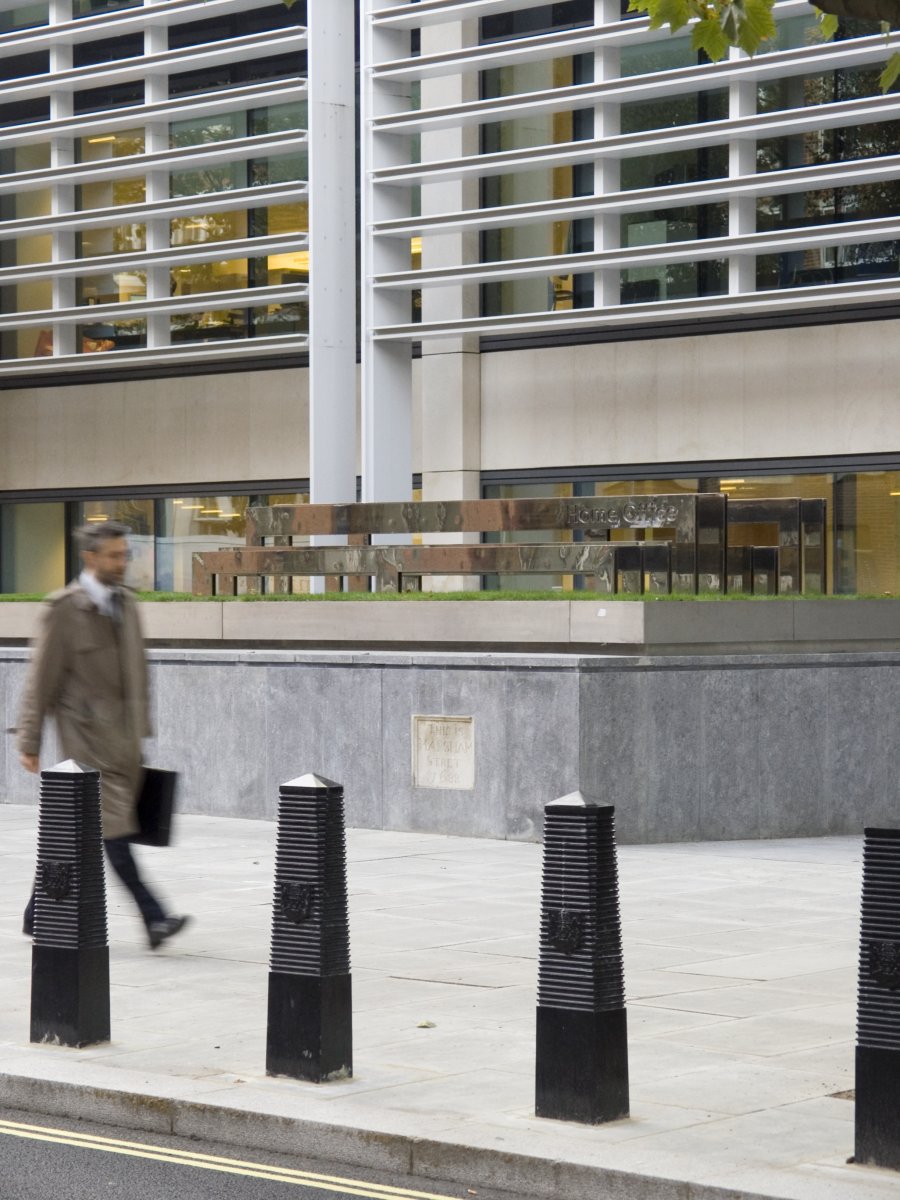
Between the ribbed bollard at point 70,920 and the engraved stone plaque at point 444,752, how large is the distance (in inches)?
267

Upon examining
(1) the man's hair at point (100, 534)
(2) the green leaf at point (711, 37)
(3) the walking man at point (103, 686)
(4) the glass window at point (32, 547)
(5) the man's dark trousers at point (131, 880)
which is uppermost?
(2) the green leaf at point (711, 37)

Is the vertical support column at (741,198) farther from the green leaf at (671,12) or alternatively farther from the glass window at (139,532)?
the green leaf at (671,12)

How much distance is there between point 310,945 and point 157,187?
58.2 feet

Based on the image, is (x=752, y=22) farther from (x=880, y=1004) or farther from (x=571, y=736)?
(x=571, y=736)

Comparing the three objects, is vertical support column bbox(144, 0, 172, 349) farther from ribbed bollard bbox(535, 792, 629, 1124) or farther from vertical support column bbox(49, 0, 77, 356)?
ribbed bollard bbox(535, 792, 629, 1124)

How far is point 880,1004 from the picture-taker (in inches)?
215

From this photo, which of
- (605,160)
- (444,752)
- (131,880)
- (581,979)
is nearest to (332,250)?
(605,160)

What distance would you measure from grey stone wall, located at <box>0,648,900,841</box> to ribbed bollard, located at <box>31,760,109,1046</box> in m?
6.38

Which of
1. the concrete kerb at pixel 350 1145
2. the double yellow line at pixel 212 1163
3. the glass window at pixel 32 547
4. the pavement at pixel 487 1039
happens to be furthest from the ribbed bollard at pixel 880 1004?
the glass window at pixel 32 547

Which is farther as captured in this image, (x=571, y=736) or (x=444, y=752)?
(x=444, y=752)

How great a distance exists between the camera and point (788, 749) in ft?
46.2

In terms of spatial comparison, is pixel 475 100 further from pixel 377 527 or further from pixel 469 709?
pixel 469 709

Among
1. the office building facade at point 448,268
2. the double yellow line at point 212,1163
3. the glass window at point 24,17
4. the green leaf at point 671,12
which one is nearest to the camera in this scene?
the double yellow line at point 212,1163

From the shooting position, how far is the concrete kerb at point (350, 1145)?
5.43 m
